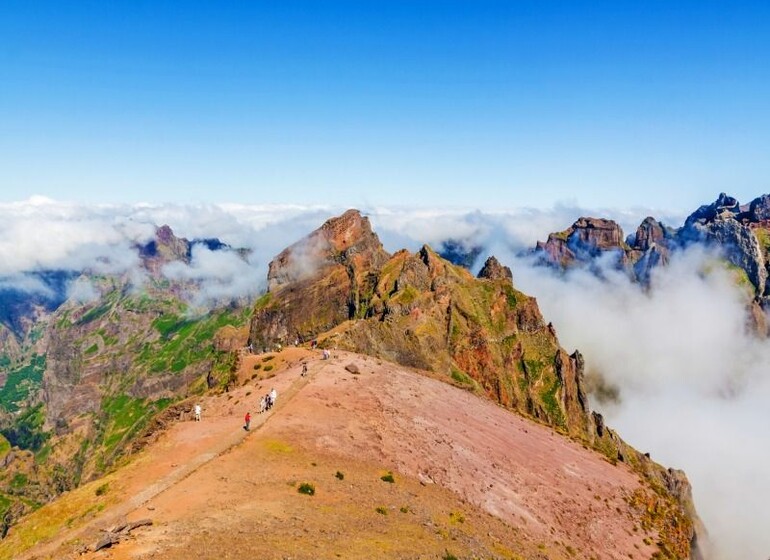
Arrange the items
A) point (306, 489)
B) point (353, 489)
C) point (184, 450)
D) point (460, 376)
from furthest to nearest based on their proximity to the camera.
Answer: point (460, 376) < point (184, 450) < point (353, 489) < point (306, 489)

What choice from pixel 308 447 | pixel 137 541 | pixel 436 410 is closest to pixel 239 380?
pixel 436 410

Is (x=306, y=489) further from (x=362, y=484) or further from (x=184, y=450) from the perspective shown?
(x=184, y=450)

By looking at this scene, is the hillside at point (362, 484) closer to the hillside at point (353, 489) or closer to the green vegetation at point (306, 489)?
the hillside at point (353, 489)

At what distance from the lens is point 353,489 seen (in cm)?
5344

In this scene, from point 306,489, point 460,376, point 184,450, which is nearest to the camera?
point 306,489

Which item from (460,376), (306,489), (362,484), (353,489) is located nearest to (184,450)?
(306,489)

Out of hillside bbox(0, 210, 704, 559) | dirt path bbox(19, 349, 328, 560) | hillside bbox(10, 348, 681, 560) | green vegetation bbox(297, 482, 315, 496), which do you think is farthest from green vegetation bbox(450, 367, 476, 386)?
green vegetation bbox(297, 482, 315, 496)

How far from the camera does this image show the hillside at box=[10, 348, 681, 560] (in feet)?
138

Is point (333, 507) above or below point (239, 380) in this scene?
above

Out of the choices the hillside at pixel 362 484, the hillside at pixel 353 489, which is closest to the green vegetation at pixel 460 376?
the hillside at pixel 362 484

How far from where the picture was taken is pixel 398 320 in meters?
199

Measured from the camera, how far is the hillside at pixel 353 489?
4200 cm

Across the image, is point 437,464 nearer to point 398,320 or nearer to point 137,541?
point 137,541

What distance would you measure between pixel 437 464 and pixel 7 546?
4333cm
